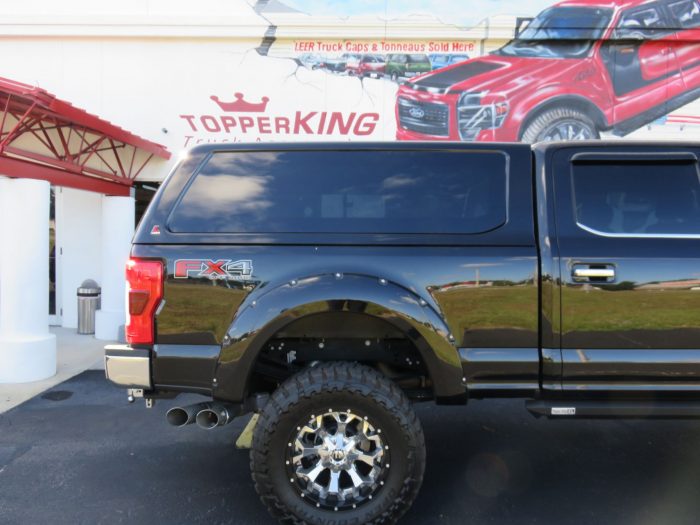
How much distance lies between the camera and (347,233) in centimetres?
278

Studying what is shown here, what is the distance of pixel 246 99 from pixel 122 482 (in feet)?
24.2

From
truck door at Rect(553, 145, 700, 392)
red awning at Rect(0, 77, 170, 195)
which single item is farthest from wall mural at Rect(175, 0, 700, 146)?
truck door at Rect(553, 145, 700, 392)

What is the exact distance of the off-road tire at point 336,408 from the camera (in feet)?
8.59

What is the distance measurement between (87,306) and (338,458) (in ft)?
24.2

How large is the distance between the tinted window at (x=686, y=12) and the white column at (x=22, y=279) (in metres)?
10.8

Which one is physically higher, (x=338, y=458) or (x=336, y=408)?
(x=336, y=408)

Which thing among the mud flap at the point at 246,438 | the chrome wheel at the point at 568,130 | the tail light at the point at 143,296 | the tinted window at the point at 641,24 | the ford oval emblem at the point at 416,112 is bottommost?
the mud flap at the point at 246,438

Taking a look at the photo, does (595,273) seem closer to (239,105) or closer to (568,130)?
(568,130)

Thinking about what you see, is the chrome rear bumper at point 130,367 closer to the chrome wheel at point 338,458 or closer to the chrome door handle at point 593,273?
the chrome wheel at point 338,458

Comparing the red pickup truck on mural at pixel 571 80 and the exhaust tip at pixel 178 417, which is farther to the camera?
the red pickup truck on mural at pixel 571 80

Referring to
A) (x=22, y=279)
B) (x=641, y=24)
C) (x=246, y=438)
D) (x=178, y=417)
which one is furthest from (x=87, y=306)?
(x=641, y=24)

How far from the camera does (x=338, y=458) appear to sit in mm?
2680

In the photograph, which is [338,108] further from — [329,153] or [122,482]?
[122,482]

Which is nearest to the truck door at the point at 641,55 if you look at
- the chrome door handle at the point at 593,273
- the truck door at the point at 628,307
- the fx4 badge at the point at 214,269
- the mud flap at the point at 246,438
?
the truck door at the point at 628,307
